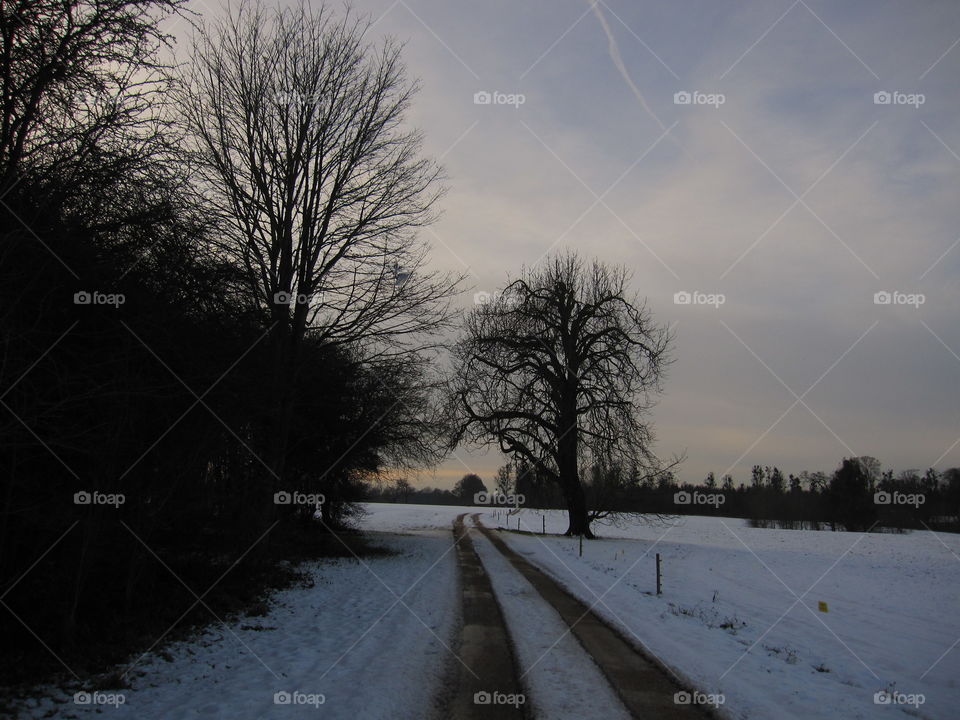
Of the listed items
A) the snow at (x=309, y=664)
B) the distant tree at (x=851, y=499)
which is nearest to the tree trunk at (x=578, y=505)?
the snow at (x=309, y=664)

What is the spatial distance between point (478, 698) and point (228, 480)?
6196 millimetres

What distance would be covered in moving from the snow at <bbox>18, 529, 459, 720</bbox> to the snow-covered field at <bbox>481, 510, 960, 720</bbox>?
3.50 meters

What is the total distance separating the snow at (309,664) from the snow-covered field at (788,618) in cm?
350

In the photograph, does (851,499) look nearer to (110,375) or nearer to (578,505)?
(578,505)

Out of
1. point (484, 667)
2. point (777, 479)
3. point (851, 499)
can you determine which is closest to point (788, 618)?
point (484, 667)

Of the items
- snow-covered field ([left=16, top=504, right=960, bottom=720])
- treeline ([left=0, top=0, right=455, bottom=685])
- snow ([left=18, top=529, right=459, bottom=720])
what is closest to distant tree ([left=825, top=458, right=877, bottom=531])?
snow-covered field ([left=16, top=504, right=960, bottom=720])

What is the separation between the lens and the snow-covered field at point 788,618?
8031 millimetres

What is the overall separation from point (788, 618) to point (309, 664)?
514 inches

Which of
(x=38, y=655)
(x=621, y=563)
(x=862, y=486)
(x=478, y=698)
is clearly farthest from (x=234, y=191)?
(x=862, y=486)

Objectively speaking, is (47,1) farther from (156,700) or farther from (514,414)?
(514,414)

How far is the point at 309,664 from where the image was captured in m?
7.56

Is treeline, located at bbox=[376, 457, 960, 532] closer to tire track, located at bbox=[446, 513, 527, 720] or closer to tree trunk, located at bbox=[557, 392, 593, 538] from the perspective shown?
tree trunk, located at bbox=[557, 392, 593, 538]

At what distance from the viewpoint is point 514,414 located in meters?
27.6

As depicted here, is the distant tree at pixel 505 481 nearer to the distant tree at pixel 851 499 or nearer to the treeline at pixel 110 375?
the treeline at pixel 110 375
